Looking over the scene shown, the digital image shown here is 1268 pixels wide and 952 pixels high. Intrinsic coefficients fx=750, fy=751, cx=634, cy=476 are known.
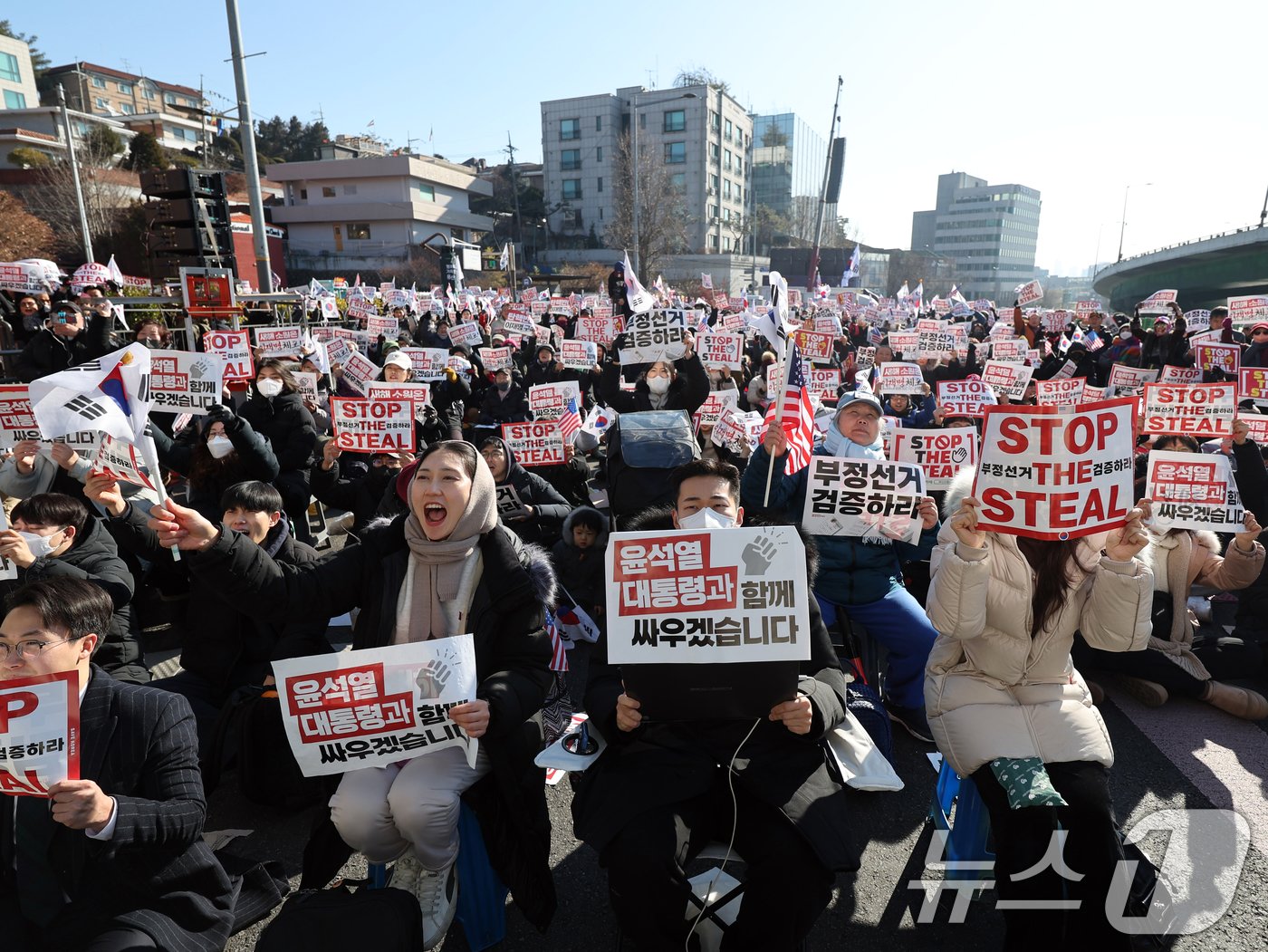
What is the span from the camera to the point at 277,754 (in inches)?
143

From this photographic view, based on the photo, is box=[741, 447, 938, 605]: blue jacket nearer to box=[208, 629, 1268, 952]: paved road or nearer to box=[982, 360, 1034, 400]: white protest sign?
box=[208, 629, 1268, 952]: paved road

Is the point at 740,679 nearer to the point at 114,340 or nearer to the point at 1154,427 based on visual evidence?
the point at 1154,427

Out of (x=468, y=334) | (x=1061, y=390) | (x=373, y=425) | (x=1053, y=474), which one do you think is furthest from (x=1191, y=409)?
(x=468, y=334)

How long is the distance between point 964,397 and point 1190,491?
3822mm

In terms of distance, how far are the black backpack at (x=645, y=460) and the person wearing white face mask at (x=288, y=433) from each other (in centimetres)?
264

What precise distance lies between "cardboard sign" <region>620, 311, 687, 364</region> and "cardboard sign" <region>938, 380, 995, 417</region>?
9.68 ft

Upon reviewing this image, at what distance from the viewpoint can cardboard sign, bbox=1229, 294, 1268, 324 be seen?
36.3 ft

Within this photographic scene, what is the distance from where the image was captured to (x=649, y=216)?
163 feet

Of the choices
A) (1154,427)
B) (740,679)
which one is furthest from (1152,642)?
(740,679)

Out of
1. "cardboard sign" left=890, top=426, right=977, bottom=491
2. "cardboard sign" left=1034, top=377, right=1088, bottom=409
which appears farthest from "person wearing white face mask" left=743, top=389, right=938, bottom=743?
"cardboard sign" left=1034, top=377, right=1088, bottom=409

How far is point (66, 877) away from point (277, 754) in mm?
1341

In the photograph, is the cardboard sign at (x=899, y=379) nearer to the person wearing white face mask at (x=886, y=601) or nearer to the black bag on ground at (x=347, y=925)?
the person wearing white face mask at (x=886, y=601)

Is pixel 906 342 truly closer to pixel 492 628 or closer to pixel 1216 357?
pixel 1216 357

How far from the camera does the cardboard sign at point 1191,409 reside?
222 inches
